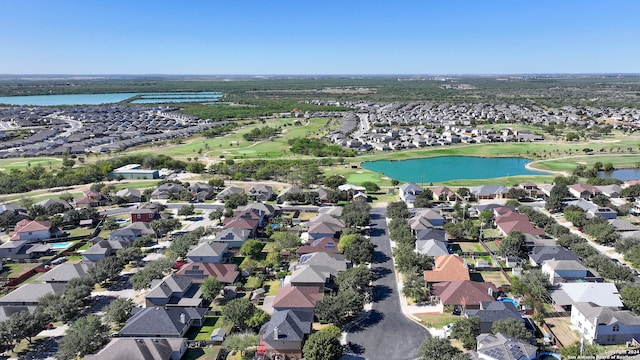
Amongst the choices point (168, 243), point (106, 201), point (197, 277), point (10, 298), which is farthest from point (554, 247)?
point (106, 201)

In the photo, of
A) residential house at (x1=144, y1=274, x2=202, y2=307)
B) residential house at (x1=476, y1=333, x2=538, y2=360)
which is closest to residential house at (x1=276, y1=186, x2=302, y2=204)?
residential house at (x1=144, y1=274, x2=202, y2=307)

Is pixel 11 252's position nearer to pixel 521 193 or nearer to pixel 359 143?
pixel 521 193

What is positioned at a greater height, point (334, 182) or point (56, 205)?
point (334, 182)

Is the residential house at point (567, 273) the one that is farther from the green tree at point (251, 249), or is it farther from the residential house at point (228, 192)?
the residential house at point (228, 192)

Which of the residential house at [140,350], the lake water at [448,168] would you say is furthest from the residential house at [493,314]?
the lake water at [448,168]

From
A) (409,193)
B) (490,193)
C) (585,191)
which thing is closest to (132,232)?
(409,193)

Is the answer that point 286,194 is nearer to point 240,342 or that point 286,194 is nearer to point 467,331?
point 240,342
